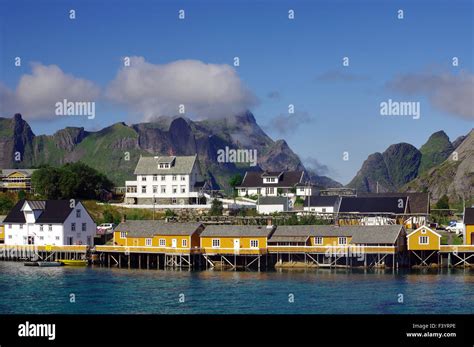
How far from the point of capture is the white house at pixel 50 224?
73.5 m

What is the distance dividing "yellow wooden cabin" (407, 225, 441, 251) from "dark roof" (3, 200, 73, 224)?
30.7 m

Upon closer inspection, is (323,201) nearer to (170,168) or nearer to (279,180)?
(279,180)

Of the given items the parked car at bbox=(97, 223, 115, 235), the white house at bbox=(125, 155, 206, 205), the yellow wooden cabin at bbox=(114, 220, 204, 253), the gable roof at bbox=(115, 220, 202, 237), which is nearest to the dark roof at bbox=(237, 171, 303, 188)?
the white house at bbox=(125, 155, 206, 205)

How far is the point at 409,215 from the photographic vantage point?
3314 inches

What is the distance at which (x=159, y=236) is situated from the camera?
68.6m

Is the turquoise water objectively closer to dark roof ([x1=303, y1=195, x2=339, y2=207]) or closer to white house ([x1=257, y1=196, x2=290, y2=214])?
white house ([x1=257, y1=196, x2=290, y2=214])

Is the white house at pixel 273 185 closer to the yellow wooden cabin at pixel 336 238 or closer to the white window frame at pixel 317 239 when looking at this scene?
the yellow wooden cabin at pixel 336 238

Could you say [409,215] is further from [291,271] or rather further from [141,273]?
[141,273]

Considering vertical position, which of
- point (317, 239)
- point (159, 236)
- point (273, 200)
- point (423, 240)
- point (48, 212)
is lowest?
point (423, 240)

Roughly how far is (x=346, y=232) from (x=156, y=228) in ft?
53.8

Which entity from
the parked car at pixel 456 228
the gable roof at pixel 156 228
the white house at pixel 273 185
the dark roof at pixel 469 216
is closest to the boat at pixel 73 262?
the gable roof at pixel 156 228

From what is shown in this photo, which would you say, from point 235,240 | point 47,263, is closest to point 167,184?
point 47,263
